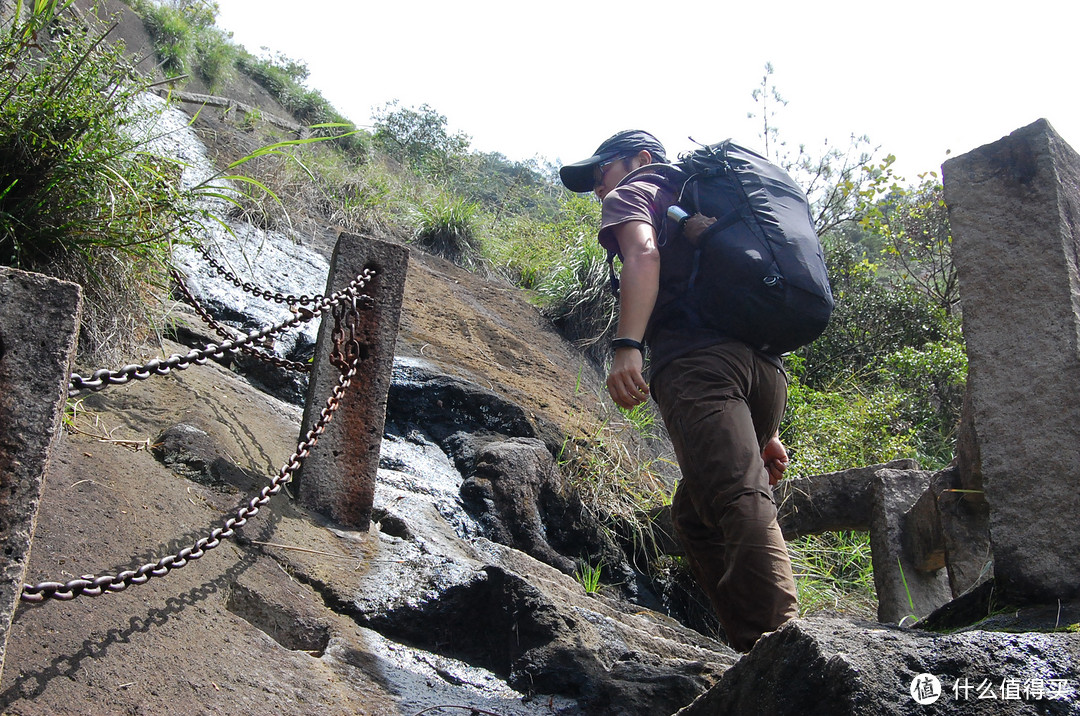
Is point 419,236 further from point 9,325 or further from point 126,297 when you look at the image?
point 9,325

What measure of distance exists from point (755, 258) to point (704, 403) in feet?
1.58

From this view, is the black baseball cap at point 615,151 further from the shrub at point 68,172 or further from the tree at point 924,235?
the tree at point 924,235

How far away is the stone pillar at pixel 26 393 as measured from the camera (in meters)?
1.59

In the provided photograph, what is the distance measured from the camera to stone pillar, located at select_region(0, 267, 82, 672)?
1.59 metres

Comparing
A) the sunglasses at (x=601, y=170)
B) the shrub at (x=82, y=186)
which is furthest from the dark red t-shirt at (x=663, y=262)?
the shrub at (x=82, y=186)

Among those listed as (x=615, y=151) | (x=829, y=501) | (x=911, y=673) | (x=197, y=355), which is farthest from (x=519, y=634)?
(x=829, y=501)

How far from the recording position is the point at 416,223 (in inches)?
356

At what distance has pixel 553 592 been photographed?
11.8ft

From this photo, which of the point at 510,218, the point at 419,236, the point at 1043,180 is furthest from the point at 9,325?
the point at 510,218

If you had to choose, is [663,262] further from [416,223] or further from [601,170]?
[416,223]

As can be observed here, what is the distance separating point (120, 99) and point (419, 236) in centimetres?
569

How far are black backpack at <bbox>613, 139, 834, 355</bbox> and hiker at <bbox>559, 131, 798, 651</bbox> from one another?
0.18 ft

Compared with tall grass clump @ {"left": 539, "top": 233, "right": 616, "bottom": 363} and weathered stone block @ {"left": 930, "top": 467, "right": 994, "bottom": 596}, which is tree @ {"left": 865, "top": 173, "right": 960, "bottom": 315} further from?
weathered stone block @ {"left": 930, "top": 467, "right": 994, "bottom": 596}

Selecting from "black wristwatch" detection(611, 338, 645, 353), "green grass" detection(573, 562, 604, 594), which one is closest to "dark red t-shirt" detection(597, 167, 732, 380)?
"black wristwatch" detection(611, 338, 645, 353)
